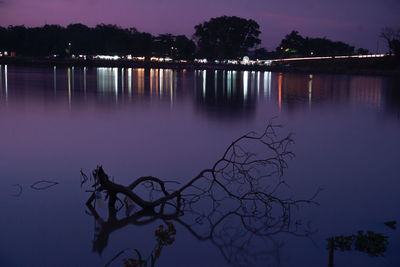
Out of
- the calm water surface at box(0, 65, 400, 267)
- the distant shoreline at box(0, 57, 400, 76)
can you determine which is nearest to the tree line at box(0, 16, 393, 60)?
the distant shoreline at box(0, 57, 400, 76)

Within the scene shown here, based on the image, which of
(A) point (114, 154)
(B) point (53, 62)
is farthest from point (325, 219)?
(B) point (53, 62)

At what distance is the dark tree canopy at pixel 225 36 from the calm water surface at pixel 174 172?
103 metres

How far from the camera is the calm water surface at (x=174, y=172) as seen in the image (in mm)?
5379

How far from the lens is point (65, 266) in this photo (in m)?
5.00

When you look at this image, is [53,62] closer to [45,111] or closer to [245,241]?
[45,111]

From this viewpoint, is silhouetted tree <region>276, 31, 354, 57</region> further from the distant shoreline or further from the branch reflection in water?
the branch reflection in water

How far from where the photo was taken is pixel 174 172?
27.8 ft

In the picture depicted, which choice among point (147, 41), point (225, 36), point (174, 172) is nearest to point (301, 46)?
point (225, 36)

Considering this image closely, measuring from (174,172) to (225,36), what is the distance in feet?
379

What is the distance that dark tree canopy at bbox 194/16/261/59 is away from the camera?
118 metres

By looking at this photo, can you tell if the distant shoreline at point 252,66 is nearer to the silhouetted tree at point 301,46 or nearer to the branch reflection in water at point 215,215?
the silhouetted tree at point 301,46

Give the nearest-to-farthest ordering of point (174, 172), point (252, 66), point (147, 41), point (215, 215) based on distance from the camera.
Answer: point (215, 215) < point (174, 172) < point (252, 66) < point (147, 41)

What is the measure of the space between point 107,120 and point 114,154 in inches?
206

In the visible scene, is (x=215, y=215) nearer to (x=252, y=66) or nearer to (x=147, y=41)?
(x=252, y=66)
